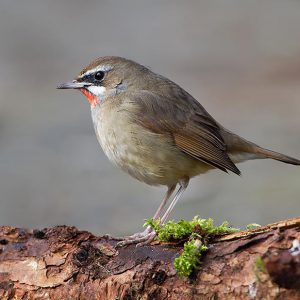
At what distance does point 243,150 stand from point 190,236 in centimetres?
229

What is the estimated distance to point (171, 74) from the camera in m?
16.1

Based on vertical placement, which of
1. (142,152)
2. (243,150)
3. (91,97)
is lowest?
(142,152)

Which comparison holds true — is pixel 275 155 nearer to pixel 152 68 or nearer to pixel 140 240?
pixel 140 240

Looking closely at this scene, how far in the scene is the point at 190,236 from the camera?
5730mm

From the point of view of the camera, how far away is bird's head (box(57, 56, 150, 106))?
7688mm

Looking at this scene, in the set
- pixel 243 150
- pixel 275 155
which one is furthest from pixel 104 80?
pixel 275 155

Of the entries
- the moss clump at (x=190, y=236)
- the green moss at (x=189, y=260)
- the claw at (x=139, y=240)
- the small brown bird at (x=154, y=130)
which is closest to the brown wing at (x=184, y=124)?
the small brown bird at (x=154, y=130)

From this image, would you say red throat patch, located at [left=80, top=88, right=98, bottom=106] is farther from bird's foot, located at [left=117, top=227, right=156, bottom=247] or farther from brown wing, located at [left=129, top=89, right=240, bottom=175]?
bird's foot, located at [left=117, top=227, right=156, bottom=247]

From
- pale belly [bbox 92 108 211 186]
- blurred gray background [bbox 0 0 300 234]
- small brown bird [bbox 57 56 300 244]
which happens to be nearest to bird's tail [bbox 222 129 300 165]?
small brown bird [bbox 57 56 300 244]

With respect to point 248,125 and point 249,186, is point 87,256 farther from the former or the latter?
point 248,125

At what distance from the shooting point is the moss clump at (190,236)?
5.43m

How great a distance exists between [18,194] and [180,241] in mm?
7722

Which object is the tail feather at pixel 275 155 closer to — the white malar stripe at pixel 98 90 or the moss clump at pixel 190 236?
the white malar stripe at pixel 98 90

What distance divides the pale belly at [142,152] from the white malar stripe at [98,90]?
0.34 metres
